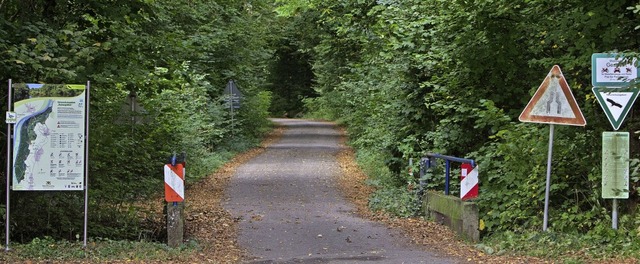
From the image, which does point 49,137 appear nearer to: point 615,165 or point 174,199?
point 174,199

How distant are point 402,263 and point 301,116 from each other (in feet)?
202

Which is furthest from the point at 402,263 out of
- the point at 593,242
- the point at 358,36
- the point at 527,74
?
A: the point at 358,36

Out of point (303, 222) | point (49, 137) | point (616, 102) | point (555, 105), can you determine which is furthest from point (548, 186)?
point (49, 137)

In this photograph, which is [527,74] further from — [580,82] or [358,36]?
[358,36]

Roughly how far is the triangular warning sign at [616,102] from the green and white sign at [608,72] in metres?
0.11

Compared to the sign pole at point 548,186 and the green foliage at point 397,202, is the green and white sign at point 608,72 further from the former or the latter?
the green foliage at point 397,202

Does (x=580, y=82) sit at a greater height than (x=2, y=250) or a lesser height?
greater

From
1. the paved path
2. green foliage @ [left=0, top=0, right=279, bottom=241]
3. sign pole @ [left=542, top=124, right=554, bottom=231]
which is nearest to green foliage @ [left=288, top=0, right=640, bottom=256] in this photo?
sign pole @ [left=542, top=124, right=554, bottom=231]

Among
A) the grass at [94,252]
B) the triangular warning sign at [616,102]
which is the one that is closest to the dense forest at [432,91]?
the triangular warning sign at [616,102]

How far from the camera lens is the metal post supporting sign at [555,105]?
9.27 m

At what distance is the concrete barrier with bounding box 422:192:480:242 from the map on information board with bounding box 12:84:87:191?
17.6ft

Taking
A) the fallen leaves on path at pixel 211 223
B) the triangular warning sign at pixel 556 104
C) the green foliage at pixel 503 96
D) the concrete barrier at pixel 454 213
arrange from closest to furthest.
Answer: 1. the triangular warning sign at pixel 556 104
2. the fallen leaves on path at pixel 211 223
3. the green foliage at pixel 503 96
4. the concrete barrier at pixel 454 213

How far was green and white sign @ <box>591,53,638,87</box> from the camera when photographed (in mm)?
8984

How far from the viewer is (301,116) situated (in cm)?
7006
